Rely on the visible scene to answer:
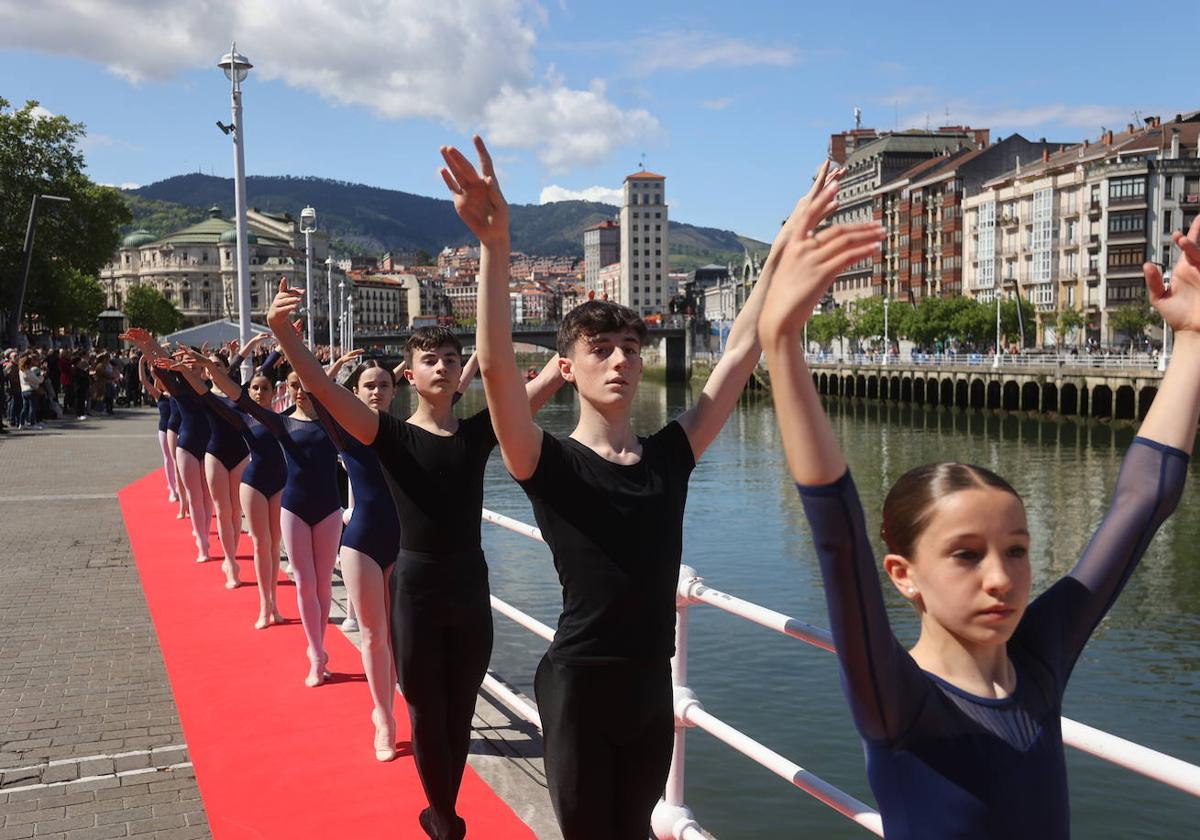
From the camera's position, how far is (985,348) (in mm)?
83812

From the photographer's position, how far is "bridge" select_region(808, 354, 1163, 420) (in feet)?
163

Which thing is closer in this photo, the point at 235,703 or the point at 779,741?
the point at 235,703

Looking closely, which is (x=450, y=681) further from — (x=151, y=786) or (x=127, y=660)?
(x=127, y=660)

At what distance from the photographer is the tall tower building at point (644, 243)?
191625 mm

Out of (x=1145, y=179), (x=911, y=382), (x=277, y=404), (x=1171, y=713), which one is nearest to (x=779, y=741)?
(x=1171, y=713)

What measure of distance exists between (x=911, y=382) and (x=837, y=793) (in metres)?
68.1

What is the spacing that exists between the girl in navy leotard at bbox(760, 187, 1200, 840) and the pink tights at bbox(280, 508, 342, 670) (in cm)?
527

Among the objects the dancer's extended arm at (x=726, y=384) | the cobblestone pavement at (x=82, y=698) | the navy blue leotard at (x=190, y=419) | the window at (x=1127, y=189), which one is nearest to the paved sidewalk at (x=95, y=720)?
the cobblestone pavement at (x=82, y=698)

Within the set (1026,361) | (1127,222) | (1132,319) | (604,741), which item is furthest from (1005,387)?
(604,741)

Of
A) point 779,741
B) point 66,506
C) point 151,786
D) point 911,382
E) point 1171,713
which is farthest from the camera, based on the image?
point 911,382

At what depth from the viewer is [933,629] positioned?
79.7 inches

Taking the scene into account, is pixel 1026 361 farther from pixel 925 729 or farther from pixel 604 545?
pixel 925 729

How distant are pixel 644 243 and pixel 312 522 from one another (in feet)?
625

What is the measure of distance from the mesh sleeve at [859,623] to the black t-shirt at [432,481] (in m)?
2.53
